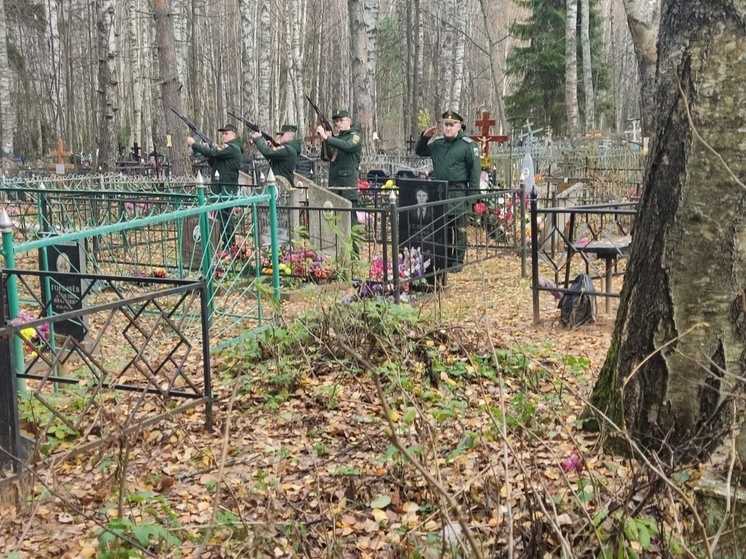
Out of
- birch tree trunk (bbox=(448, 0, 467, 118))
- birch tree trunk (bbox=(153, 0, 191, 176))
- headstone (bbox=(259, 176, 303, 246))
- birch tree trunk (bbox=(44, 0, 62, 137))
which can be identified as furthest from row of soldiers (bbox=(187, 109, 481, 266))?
birch tree trunk (bbox=(44, 0, 62, 137))

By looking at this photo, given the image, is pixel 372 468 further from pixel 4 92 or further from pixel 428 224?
pixel 4 92

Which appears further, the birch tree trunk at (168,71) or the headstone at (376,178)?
the headstone at (376,178)

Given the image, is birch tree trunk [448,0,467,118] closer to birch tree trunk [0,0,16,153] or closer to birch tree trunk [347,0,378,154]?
birch tree trunk [347,0,378,154]

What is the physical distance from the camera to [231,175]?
499 inches

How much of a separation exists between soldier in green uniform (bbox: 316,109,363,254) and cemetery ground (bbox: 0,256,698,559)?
538 centimetres

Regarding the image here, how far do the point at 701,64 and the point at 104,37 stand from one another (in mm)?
15773

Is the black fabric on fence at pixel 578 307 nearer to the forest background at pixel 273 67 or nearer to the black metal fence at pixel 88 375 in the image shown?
the black metal fence at pixel 88 375

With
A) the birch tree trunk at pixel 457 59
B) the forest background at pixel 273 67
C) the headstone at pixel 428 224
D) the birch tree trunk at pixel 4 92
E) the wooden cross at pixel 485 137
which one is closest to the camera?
the headstone at pixel 428 224

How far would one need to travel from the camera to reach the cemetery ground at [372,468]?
8.00 ft

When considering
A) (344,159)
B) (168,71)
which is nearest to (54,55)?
(168,71)

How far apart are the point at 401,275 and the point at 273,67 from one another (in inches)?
1304

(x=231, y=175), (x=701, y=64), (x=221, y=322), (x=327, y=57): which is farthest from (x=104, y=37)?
(x=327, y=57)

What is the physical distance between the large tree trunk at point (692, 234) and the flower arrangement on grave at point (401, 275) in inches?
120

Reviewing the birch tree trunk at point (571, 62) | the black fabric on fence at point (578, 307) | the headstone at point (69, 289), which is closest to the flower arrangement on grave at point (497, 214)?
the black fabric on fence at point (578, 307)
